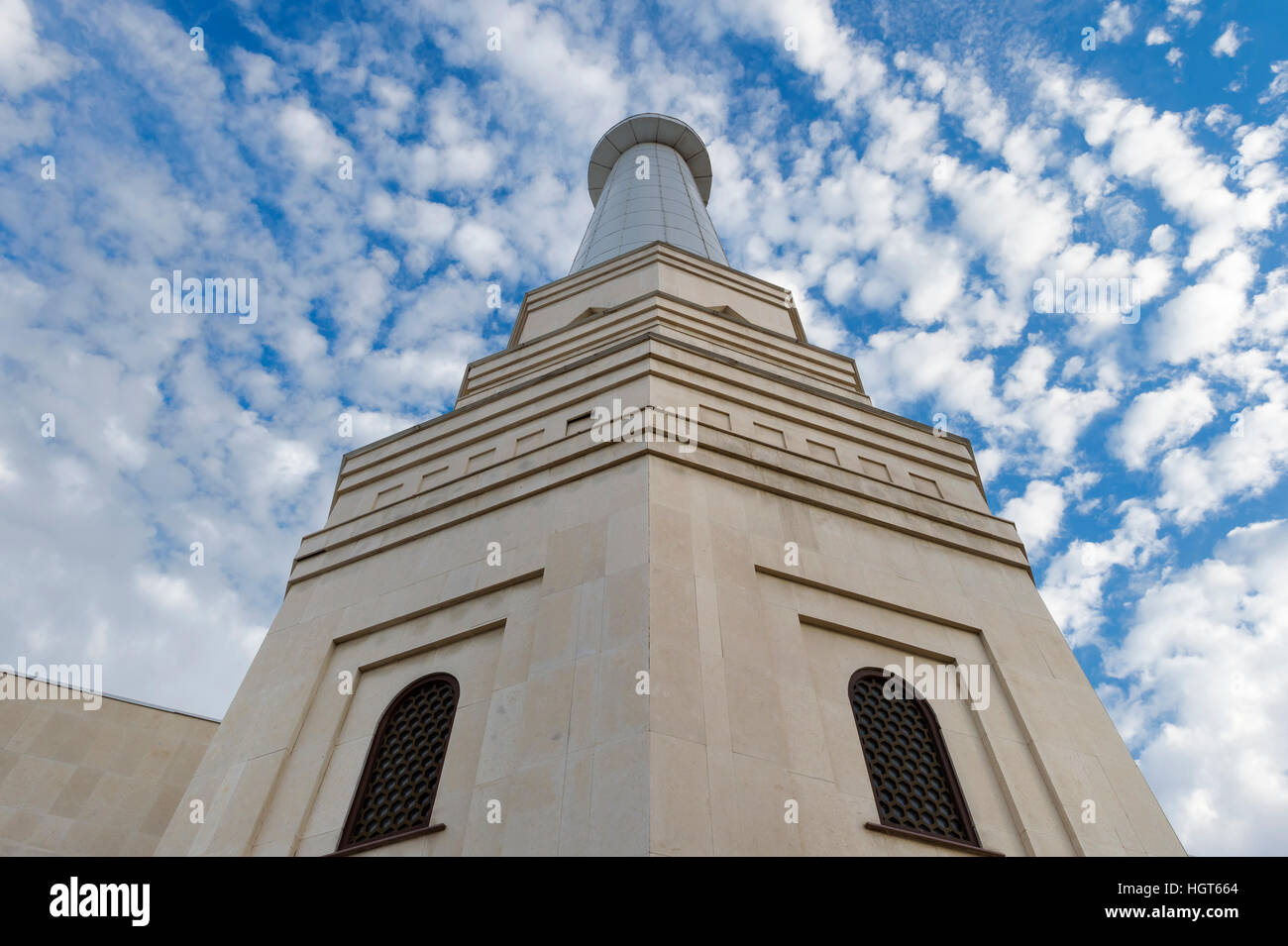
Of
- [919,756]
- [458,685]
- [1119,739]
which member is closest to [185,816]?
[458,685]

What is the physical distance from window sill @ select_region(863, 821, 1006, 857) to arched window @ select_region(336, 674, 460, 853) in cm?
348

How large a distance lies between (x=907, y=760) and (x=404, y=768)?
446 centimetres

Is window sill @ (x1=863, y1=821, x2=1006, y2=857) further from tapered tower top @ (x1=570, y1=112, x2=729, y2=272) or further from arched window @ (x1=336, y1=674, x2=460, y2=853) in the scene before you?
tapered tower top @ (x1=570, y1=112, x2=729, y2=272)

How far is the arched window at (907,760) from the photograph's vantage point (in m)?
7.68

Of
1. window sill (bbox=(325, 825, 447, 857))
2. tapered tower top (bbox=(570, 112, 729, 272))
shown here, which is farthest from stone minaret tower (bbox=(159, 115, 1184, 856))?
tapered tower top (bbox=(570, 112, 729, 272))

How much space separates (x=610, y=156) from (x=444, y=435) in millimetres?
29385

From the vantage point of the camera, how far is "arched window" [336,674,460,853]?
7715mm

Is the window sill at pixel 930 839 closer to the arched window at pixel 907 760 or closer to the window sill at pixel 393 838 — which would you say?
the arched window at pixel 907 760

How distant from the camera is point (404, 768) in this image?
8.17 m

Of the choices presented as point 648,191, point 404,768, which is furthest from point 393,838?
point 648,191

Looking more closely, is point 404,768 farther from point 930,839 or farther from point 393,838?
point 930,839

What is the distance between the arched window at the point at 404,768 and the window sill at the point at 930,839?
11.4 ft

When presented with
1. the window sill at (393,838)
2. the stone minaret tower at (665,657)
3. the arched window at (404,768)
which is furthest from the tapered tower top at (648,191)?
the window sill at (393,838)

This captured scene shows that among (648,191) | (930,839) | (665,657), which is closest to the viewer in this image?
(930,839)
